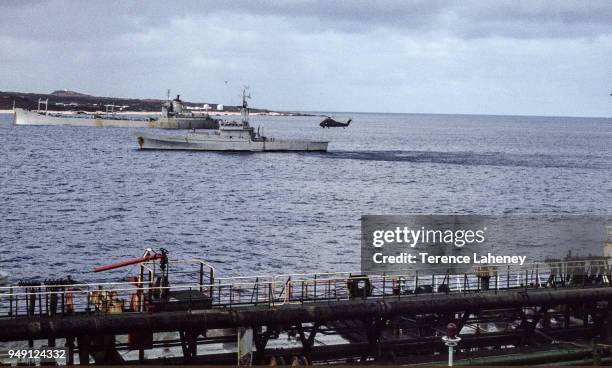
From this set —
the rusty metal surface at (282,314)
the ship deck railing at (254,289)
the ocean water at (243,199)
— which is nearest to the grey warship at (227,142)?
the ocean water at (243,199)

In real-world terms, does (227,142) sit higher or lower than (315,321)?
higher

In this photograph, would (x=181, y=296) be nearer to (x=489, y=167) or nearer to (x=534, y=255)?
Result: (x=534, y=255)

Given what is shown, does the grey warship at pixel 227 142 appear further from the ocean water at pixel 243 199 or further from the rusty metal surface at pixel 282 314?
the rusty metal surface at pixel 282 314

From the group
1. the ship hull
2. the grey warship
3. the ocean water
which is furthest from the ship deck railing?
the ship hull

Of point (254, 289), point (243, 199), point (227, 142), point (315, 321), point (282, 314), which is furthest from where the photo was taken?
point (227, 142)

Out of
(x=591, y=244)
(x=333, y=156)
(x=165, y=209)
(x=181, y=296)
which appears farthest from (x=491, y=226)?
(x=333, y=156)

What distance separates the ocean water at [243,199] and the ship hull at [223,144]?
248 cm

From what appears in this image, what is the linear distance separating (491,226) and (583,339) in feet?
144

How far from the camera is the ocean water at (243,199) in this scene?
221 ft

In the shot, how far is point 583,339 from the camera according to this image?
38750mm

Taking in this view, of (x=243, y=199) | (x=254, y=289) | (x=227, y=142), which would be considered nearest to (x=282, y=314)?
(x=254, y=289)

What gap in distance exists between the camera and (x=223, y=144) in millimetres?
180375

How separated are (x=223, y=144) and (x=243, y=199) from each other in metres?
74.5

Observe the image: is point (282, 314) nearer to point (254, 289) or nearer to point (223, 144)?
point (254, 289)
